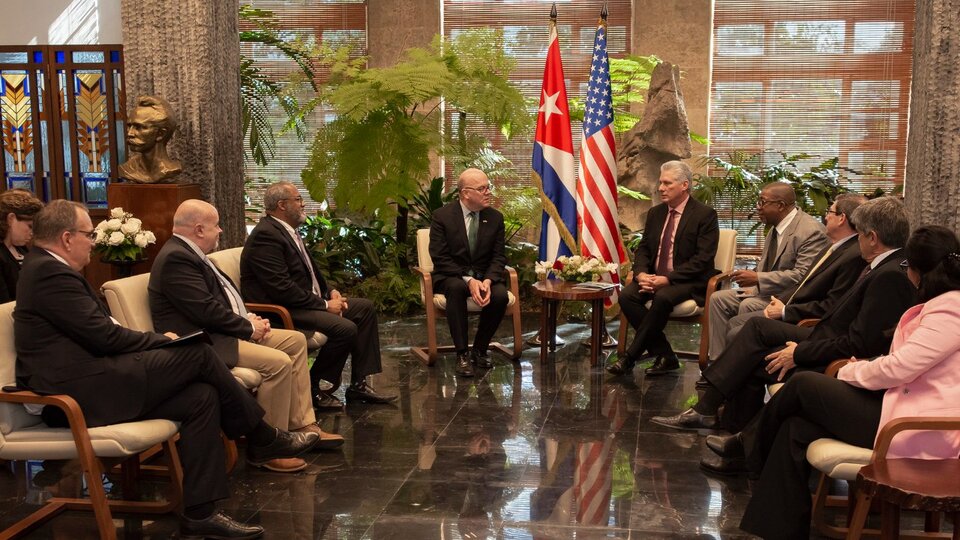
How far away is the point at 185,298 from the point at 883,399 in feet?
9.92

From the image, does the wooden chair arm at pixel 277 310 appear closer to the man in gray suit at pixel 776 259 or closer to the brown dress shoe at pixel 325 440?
the brown dress shoe at pixel 325 440

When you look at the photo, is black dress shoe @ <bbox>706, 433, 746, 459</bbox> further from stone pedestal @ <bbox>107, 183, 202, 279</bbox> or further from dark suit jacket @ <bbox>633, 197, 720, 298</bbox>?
stone pedestal @ <bbox>107, 183, 202, 279</bbox>

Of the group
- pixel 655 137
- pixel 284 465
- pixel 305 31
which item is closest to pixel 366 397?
pixel 284 465

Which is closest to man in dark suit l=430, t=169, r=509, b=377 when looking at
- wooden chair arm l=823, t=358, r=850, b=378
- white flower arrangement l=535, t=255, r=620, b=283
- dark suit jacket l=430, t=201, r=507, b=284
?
dark suit jacket l=430, t=201, r=507, b=284

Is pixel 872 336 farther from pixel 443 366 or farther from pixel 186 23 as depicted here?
pixel 186 23

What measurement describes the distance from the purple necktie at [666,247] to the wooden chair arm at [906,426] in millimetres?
3436

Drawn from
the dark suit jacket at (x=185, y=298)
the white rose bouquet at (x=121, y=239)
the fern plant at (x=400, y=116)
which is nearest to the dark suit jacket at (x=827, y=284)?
the dark suit jacket at (x=185, y=298)

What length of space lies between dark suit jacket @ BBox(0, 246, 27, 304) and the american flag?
4290mm

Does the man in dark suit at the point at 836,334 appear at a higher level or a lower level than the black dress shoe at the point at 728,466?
higher

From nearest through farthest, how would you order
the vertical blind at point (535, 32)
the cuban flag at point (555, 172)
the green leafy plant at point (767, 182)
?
the cuban flag at point (555, 172) → the green leafy plant at point (767, 182) → the vertical blind at point (535, 32)

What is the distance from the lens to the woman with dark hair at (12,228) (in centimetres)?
477

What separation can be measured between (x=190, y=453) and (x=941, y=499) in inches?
105

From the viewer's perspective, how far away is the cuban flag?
7.74 m

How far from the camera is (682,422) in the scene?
5242mm
